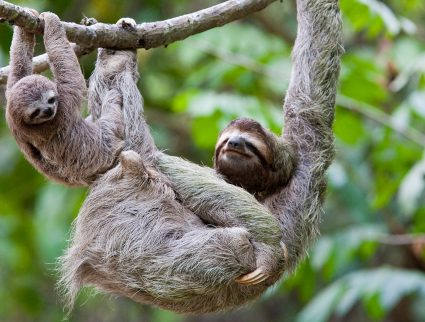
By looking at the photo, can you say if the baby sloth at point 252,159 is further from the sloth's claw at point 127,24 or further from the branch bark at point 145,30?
the sloth's claw at point 127,24

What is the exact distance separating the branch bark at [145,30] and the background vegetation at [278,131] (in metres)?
2.49

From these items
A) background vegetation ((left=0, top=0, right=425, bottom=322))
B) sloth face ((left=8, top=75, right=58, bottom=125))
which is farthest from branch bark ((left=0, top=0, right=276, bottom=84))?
background vegetation ((left=0, top=0, right=425, bottom=322))

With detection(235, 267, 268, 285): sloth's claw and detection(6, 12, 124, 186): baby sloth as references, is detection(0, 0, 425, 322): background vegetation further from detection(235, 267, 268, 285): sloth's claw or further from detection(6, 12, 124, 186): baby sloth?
detection(235, 267, 268, 285): sloth's claw

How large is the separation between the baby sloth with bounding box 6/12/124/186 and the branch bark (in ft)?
0.54

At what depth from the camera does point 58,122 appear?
819 cm

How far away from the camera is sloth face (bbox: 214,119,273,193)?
9.06m

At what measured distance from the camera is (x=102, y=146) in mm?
8391

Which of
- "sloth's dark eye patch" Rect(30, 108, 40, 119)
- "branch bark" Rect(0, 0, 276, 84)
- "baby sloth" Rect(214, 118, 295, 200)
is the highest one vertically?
"branch bark" Rect(0, 0, 276, 84)

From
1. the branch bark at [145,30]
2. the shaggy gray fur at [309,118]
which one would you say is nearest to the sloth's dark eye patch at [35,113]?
the branch bark at [145,30]

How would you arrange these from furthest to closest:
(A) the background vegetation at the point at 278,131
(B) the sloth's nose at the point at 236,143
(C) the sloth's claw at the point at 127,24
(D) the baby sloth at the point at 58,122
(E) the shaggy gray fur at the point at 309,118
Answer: (A) the background vegetation at the point at 278,131 < (E) the shaggy gray fur at the point at 309,118 < (B) the sloth's nose at the point at 236,143 < (C) the sloth's claw at the point at 127,24 < (D) the baby sloth at the point at 58,122

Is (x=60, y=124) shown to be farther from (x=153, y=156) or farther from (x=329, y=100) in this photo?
(x=329, y=100)

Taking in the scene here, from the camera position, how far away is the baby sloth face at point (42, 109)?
25.8 feet

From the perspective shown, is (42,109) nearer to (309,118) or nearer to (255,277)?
(255,277)

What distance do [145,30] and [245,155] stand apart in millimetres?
1768
